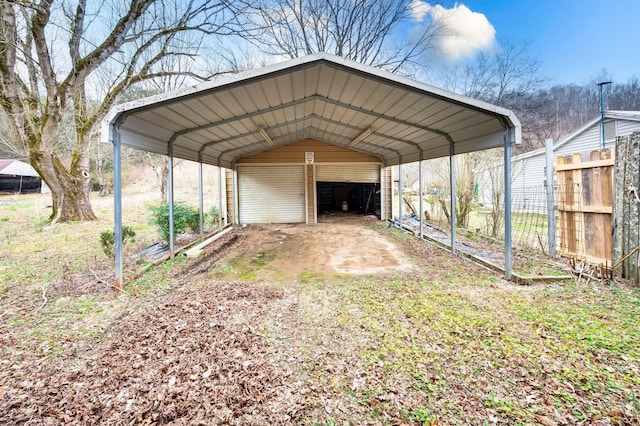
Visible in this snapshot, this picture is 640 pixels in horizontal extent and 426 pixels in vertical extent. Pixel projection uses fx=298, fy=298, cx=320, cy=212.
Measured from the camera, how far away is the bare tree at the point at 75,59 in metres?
7.29

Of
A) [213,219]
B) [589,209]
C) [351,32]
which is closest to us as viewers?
[589,209]

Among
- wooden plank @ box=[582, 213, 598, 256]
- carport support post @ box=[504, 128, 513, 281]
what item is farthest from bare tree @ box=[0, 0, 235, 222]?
wooden plank @ box=[582, 213, 598, 256]

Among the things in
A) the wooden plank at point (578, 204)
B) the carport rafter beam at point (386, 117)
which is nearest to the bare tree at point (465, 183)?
the carport rafter beam at point (386, 117)

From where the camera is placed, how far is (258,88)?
4430 millimetres

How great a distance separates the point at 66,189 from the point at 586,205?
13257 mm

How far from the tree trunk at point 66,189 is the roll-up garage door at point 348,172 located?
796 cm

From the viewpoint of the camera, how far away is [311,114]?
6973mm

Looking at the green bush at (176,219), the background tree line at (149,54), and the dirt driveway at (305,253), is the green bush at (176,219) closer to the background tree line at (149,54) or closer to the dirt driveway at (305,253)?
the dirt driveway at (305,253)

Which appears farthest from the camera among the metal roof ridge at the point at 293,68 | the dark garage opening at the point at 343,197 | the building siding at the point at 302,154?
the dark garage opening at the point at 343,197

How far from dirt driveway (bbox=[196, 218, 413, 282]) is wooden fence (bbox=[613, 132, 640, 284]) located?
8.42 feet

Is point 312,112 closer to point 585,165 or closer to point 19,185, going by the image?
point 585,165

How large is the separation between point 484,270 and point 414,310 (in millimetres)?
2165

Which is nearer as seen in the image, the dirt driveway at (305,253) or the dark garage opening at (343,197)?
the dirt driveway at (305,253)

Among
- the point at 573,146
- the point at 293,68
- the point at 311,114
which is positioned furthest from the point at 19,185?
the point at 573,146
